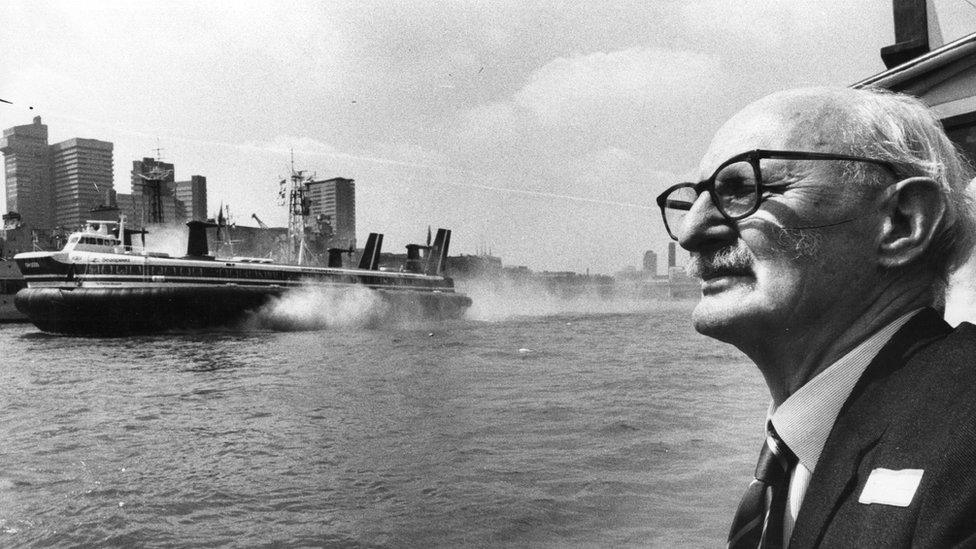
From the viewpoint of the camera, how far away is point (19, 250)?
7744cm

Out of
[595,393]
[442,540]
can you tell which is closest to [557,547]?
[442,540]

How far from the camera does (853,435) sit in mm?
1076

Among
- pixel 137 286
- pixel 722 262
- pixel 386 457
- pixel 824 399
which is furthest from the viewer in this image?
pixel 137 286

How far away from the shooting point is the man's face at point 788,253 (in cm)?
126

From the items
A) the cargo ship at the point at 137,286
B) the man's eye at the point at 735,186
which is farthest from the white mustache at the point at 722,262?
the cargo ship at the point at 137,286

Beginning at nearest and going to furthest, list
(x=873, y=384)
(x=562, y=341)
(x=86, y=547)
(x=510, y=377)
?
(x=873, y=384) < (x=86, y=547) < (x=510, y=377) < (x=562, y=341)

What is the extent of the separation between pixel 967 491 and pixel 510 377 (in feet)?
48.9

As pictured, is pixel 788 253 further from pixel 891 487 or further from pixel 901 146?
pixel 891 487

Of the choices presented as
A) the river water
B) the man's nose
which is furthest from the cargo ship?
the man's nose

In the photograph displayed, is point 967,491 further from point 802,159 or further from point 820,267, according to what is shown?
point 802,159

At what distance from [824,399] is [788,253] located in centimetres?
28

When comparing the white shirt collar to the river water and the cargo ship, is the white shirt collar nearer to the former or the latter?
the river water

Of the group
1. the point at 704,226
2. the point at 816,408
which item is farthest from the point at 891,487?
the point at 704,226

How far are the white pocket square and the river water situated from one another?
14.2 feet
